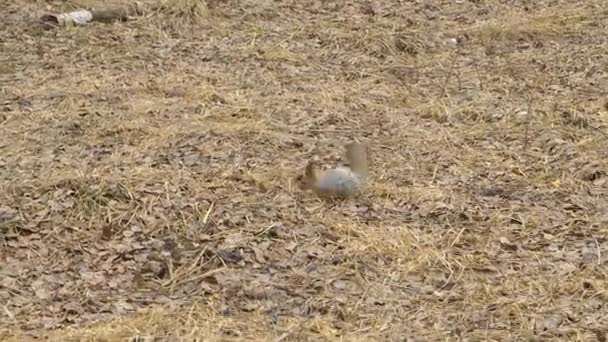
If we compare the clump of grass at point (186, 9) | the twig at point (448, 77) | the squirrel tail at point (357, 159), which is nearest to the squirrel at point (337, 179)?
the squirrel tail at point (357, 159)

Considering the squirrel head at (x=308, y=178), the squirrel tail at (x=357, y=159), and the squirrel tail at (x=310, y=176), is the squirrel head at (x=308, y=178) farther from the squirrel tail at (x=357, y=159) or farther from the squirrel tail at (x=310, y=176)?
the squirrel tail at (x=357, y=159)

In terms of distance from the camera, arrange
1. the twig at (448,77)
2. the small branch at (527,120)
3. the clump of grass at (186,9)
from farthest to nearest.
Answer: the clump of grass at (186,9), the twig at (448,77), the small branch at (527,120)

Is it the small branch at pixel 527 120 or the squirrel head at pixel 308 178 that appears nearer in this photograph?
the squirrel head at pixel 308 178

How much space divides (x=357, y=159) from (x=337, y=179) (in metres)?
0.24

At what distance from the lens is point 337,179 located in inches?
165

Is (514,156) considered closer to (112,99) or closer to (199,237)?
(199,237)

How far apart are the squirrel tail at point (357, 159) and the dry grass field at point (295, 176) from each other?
11cm

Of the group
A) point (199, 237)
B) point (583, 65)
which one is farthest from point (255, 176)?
point (583, 65)

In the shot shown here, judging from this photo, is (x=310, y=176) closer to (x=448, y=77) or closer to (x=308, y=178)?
(x=308, y=178)

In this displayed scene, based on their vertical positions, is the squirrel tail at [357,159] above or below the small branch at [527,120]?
above

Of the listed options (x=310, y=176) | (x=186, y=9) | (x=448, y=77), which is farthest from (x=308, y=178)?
(x=186, y=9)

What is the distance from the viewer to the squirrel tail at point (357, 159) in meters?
4.35

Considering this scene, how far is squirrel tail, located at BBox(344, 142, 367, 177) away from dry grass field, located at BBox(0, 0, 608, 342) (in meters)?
0.11

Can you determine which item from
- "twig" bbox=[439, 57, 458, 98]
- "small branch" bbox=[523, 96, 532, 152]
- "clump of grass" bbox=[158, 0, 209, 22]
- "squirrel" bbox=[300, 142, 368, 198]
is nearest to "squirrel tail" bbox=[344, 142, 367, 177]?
"squirrel" bbox=[300, 142, 368, 198]
